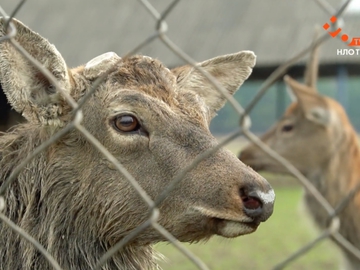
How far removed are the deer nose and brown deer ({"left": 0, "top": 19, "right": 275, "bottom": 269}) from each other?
0.05 metres

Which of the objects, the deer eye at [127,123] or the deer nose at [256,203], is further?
the deer eye at [127,123]

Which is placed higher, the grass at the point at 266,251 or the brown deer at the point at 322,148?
the brown deer at the point at 322,148

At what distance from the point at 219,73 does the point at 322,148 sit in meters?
3.12

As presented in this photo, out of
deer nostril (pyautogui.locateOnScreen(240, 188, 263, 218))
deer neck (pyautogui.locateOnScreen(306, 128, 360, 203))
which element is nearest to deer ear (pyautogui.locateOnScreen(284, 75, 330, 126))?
deer neck (pyautogui.locateOnScreen(306, 128, 360, 203))

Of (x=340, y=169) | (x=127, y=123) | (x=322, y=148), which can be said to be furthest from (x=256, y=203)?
(x=322, y=148)

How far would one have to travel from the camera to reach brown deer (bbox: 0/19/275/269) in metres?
2.62

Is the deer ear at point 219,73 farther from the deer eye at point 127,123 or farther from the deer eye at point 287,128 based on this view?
the deer eye at point 287,128

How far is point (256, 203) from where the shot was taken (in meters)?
2.45

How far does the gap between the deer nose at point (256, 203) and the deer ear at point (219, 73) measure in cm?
111

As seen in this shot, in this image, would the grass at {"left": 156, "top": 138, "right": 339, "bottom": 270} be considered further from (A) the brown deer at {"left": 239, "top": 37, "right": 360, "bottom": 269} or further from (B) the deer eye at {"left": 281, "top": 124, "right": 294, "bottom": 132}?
(B) the deer eye at {"left": 281, "top": 124, "right": 294, "bottom": 132}

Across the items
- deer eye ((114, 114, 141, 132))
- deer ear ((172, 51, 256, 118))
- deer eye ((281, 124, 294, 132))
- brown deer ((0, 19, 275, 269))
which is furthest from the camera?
deer eye ((281, 124, 294, 132))

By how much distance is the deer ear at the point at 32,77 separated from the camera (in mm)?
2662

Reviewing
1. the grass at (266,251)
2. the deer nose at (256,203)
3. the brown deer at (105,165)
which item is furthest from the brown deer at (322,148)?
the deer nose at (256,203)

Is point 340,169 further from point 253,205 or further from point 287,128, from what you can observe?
point 253,205
